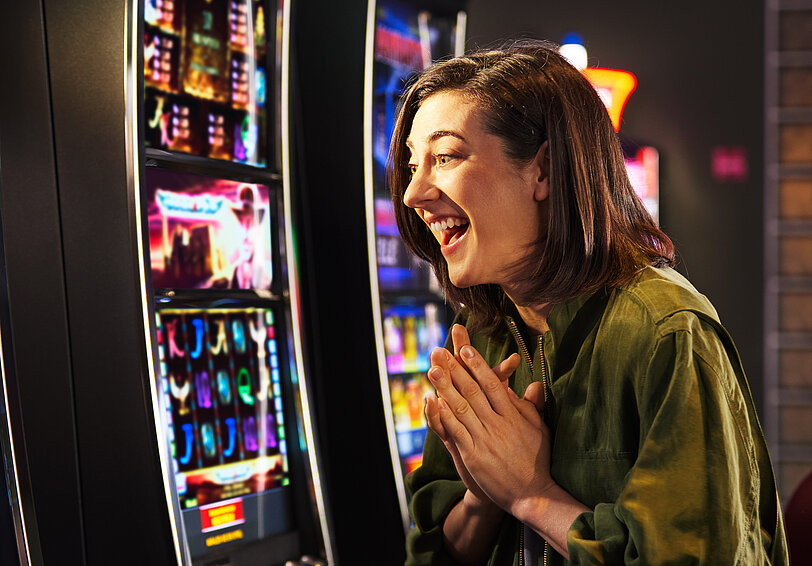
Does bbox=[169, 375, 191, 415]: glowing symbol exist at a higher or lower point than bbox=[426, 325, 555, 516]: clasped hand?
lower

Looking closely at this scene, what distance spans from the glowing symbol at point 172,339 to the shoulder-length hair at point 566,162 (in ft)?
3.34

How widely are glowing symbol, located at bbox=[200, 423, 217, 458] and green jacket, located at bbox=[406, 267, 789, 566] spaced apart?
983 millimetres

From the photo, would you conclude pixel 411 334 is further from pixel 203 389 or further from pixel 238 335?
pixel 203 389

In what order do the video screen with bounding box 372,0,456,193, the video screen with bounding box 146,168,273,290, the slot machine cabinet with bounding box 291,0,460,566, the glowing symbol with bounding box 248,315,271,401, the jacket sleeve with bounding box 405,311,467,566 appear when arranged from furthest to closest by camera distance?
the video screen with bounding box 372,0,456,193 → the slot machine cabinet with bounding box 291,0,460,566 → the glowing symbol with bounding box 248,315,271,401 → the video screen with bounding box 146,168,273,290 → the jacket sleeve with bounding box 405,311,467,566

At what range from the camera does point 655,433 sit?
3.18ft

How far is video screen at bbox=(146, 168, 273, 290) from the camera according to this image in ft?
6.41

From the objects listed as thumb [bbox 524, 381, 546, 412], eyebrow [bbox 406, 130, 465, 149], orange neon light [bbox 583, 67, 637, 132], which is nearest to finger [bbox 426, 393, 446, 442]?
thumb [bbox 524, 381, 546, 412]

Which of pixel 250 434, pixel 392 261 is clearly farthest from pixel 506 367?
pixel 392 261

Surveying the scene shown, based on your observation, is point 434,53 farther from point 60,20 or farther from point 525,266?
point 525,266

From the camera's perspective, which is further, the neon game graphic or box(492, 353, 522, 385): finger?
the neon game graphic

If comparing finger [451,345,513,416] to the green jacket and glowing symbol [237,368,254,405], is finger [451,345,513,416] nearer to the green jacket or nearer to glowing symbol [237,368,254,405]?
the green jacket

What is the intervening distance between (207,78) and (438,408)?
127 centimetres

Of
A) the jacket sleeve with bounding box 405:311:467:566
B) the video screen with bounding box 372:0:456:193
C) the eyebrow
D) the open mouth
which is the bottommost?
the jacket sleeve with bounding box 405:311:467:566

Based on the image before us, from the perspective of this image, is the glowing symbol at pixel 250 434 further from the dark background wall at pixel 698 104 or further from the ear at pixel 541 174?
the dark background wall at pixel 698 104
